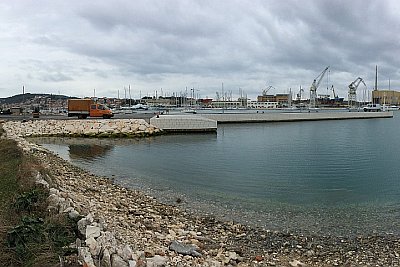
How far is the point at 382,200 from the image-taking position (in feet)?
39.9

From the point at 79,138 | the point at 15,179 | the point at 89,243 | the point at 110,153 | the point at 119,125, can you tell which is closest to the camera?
the point at 89,243

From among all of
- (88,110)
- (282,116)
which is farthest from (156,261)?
(282,116)

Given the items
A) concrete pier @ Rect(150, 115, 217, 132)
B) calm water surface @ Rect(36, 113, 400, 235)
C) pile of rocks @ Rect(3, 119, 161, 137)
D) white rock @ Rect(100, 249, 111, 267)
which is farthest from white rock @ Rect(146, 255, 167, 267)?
concrete pier @ Rect(150, 115, 217, 132)

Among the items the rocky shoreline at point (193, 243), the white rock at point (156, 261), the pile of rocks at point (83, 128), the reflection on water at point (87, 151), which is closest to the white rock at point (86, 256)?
the rocky shoreline at point (193, 243)

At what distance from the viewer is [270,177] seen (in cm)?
1581

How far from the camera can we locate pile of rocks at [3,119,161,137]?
32500 millimetres

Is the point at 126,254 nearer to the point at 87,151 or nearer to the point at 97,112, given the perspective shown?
the point at 87,151

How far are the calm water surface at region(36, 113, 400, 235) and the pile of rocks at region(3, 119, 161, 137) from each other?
370 cm

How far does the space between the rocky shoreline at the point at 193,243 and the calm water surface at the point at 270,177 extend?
3.04 ft

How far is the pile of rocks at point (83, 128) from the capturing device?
32.5m

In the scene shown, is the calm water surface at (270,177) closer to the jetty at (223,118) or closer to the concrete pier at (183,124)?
the concrete pier at (183,124)

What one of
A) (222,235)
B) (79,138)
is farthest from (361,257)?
(79,138)

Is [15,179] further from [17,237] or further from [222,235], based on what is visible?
[222,235]

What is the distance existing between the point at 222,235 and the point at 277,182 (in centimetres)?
688
